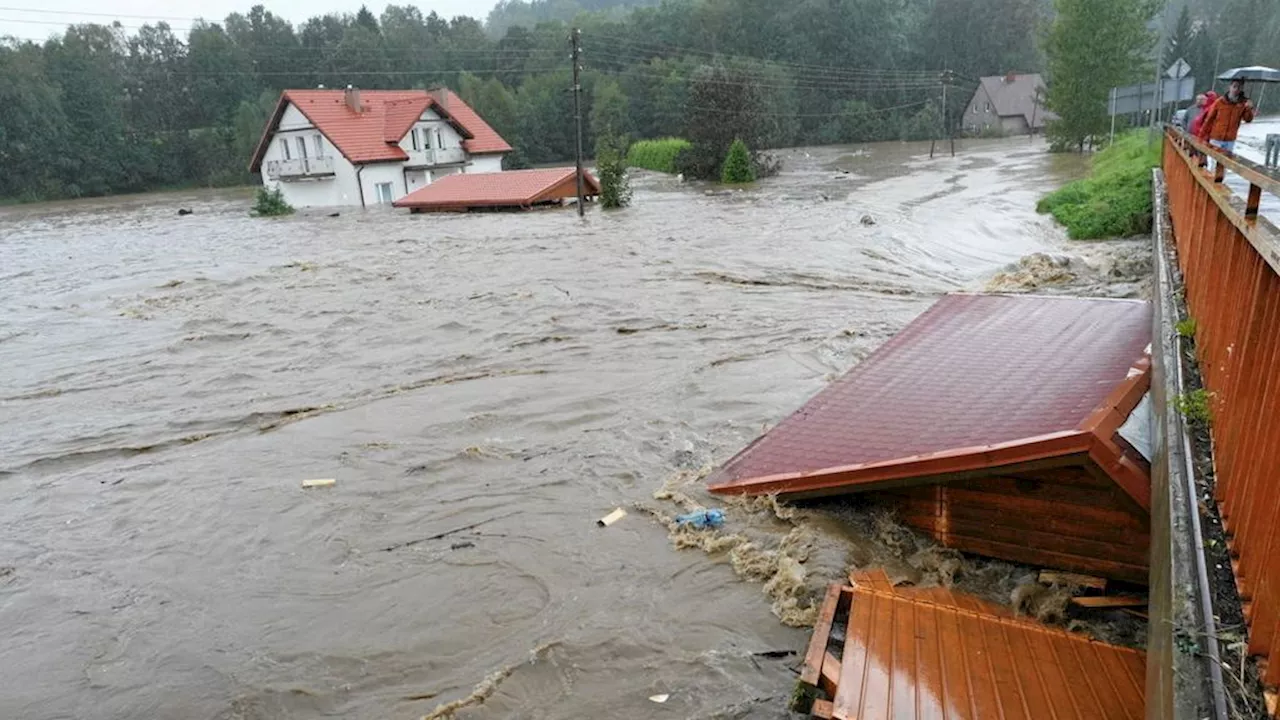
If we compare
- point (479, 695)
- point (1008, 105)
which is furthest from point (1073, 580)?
point (1008, 105)

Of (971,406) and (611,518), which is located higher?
(971,406)

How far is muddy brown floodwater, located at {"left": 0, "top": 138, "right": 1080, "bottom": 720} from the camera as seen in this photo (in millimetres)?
4949

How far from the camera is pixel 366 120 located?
4481 cm

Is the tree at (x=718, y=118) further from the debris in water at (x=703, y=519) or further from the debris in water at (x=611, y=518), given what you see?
the debris in water at (x=703, y=519)

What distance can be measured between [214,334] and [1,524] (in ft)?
22.9

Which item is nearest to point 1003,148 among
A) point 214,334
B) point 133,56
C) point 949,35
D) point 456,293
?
point 949,35

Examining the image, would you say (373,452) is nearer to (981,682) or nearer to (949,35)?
(981,682)

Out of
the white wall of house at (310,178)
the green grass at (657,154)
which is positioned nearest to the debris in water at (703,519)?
the white wall of house at (310,178)

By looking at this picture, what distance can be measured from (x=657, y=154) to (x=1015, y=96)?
44.7 m

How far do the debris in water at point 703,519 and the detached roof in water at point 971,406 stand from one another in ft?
1.03

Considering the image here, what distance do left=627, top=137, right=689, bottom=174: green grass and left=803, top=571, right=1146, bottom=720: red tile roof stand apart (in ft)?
163

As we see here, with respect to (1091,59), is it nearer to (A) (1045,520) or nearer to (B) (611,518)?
(A) (1045,520)

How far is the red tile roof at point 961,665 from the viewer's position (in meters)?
3.80

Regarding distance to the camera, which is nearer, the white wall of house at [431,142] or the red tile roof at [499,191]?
the red tile roof at [499,191]
